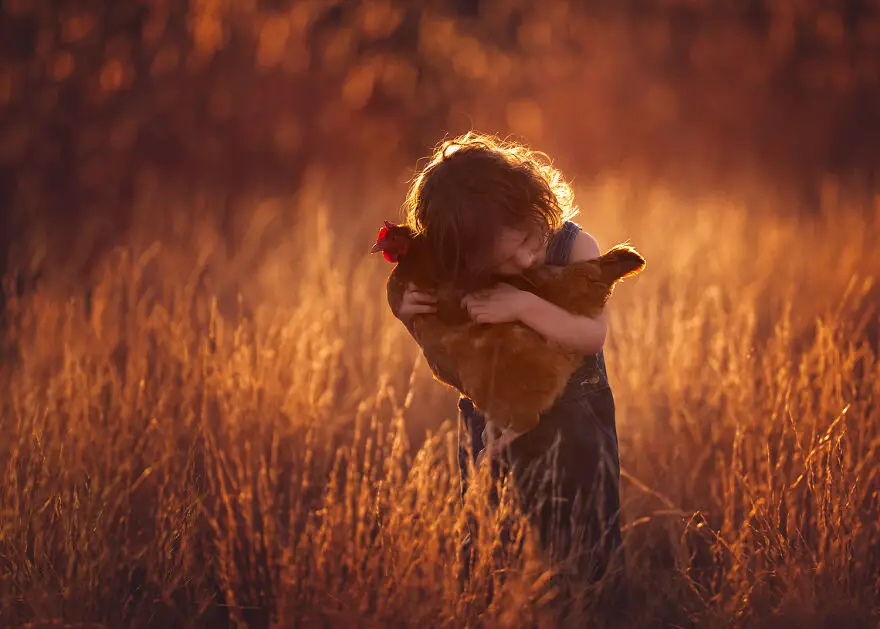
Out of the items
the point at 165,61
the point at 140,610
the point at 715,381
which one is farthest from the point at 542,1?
the point at 140,610

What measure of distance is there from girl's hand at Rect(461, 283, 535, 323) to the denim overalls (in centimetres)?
13

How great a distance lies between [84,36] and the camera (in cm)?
473

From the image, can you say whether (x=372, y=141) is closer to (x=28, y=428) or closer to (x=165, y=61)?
(x=165, y=61)

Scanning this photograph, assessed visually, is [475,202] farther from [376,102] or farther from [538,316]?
[376,102]

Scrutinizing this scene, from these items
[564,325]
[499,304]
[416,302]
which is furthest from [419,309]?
[564,325]

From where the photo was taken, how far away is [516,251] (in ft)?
5.36

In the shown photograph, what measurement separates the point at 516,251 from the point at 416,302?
0.22m

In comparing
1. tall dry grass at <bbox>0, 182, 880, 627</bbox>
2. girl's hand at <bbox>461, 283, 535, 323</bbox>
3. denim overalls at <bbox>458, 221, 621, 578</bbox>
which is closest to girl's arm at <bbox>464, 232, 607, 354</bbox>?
girl's hand at <bbox>461, 283, 535, 323</bbox>

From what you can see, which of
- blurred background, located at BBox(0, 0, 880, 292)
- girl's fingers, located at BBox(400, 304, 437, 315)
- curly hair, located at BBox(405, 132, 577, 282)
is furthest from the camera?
blurred background, located at BBox(0, 0, 880, 292)

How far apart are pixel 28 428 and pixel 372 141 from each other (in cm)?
452

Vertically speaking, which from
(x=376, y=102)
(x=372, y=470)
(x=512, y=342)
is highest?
(x=376, y=102)

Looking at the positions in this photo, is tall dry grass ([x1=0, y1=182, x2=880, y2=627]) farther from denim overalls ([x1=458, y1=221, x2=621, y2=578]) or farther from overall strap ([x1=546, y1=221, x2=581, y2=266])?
overall strap ([x1=546, y1=221, x2=581, y2=266])

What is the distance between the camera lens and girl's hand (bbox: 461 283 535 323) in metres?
1.63

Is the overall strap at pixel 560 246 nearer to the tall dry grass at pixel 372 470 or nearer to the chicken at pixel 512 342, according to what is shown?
the chicken at pixel 512 342
